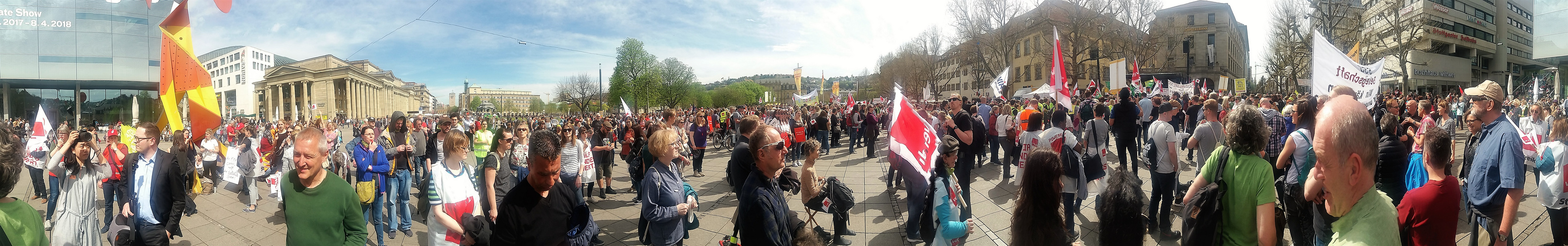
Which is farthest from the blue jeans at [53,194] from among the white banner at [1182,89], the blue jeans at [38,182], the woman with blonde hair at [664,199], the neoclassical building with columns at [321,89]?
the neoclassical building with columns at [321,89]

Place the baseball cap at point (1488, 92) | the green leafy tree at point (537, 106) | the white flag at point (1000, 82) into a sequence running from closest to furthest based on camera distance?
the baseball cap at point (1488, 92)
the white flag at point (1000, 82)
the green leafy tree at point (537, 106)

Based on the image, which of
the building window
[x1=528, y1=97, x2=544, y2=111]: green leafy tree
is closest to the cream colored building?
[x1=528, y1=97, x2=544, y2=111]: green leafy tree

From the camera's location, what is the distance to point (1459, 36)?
143ft

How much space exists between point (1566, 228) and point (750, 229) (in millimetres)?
5775

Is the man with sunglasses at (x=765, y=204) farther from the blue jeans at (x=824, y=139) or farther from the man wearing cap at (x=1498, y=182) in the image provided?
the blue jeans at (x=824, y=139)

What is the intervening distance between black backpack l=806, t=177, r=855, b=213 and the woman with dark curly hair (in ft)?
6.42

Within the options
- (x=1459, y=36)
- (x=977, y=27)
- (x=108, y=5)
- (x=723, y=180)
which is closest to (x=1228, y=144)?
(x=723, y=180)

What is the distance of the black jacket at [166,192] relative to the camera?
384cm

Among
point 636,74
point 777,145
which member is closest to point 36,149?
point 777,145

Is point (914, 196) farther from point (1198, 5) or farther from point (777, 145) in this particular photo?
point (1198, 5)

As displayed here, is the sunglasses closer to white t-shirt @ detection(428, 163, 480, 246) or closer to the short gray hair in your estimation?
white t-shirt @ detection(428, 163, 480, 246)

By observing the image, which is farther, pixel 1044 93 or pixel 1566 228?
pixel 1044 93

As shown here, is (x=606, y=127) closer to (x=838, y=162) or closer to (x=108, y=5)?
(x=838, y=162)

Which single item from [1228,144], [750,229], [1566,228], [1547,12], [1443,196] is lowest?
[1566,228]
